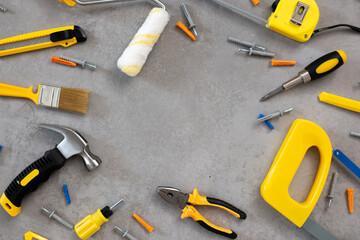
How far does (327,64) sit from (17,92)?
3.43 ft

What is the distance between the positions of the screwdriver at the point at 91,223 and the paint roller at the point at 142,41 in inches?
18.2

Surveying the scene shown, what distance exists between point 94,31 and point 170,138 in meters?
0.46

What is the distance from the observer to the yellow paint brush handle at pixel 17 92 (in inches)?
46.7

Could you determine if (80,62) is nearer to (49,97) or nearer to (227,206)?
(49,97)

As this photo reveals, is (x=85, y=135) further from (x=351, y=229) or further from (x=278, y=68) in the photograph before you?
(x=351, y=229)

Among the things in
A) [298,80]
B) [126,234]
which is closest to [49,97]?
[126,234]

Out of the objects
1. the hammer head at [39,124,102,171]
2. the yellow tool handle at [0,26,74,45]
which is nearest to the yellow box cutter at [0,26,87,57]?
the yellow tool handle at [0,26,74,45]

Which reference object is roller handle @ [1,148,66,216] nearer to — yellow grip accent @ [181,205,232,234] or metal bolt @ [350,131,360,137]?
yellow grip accent @ [181,205,232,234]

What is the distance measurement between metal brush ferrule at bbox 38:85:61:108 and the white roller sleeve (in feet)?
0.75

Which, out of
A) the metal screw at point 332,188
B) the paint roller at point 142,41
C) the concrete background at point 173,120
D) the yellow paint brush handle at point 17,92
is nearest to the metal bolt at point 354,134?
the concrete background at point 173,120

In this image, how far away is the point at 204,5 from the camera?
4.09 ft

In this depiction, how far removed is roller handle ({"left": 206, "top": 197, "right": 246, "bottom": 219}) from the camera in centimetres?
116

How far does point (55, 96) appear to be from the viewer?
117 centimetres

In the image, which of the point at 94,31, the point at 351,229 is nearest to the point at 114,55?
the point at 94,31
